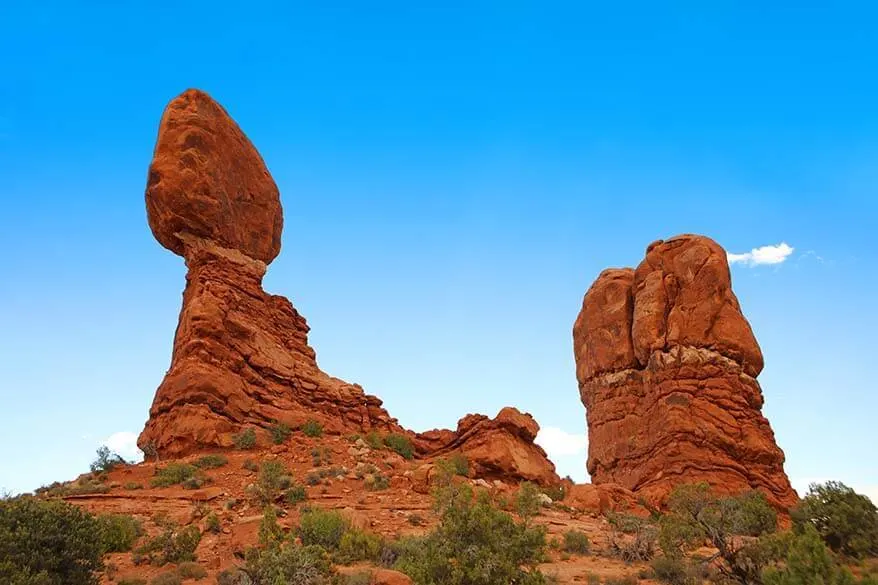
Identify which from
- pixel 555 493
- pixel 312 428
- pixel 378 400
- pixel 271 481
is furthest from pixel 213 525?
pixel 378 400

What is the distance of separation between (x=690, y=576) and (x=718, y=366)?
1993cm

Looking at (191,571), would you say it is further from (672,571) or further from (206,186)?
(206,186)

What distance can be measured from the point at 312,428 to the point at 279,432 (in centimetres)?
141

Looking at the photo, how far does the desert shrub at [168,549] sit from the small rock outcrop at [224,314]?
8503mm

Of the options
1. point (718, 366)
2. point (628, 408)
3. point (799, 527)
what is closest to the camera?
point (799, 527)

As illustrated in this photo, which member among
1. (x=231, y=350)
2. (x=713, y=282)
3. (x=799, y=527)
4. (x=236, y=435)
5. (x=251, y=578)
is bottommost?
(x=251, y=578)

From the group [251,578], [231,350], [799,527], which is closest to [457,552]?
[251,578]

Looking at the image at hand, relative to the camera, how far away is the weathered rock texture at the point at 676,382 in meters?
31.4

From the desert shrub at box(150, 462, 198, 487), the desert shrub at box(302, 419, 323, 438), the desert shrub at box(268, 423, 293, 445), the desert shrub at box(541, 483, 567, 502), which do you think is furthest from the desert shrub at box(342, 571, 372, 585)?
the desert shrub at box(302, 419, 323, 438)

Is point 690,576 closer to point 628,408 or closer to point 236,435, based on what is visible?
point 236,435

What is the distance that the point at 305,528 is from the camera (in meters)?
17.0

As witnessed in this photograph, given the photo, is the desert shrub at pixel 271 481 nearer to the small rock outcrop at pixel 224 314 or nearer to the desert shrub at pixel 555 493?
the small rock outcrop at pixel 224 314

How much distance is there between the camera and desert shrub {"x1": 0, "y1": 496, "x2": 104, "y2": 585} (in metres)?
13.1

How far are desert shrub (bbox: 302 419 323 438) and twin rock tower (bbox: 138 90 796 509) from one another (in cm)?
40
